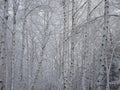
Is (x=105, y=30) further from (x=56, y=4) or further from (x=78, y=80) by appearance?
(x=78, y=80)

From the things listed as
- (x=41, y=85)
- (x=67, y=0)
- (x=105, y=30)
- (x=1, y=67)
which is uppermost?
(x=67, y=0)

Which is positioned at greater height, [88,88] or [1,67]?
[1,67]

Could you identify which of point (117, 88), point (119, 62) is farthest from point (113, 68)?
point (117, 88)

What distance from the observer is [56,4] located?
636 inches

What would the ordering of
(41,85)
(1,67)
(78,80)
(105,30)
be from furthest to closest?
(41,85) < (78,80) < (1,67) < (105,30)

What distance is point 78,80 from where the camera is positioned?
20.3 m

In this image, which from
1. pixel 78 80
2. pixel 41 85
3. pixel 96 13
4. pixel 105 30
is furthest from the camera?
pixel 41 85

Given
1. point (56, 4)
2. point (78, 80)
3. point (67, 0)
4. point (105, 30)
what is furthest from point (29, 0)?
point (78, 80)

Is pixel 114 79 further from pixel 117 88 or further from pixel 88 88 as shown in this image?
pixel 88 88

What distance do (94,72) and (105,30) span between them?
10.7 m

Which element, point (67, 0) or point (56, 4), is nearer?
point (67, 0)

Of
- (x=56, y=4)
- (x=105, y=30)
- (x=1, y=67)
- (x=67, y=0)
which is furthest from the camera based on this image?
(x=56, y=4)

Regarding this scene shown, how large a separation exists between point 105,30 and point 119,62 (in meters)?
6.77

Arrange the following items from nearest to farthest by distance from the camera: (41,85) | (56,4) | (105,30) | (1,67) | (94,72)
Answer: (105,30)
(1,67)
(56,4)
(94,72)
(41,85)
